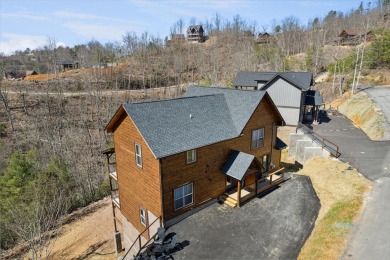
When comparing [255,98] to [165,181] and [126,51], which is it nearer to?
[165,181]

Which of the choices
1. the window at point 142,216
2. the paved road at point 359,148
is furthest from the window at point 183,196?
the paved road at point 359,148

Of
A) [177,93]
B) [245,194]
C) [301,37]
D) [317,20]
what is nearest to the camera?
[245,194]

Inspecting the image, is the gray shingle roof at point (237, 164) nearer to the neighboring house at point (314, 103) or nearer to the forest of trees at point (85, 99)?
the forest of trees at point (85, 99)

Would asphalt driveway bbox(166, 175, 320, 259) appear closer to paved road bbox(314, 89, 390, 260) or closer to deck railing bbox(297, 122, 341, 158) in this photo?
paved road bbox(314, 89, 390, 260)

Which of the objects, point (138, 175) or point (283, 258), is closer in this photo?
point (283, 258)

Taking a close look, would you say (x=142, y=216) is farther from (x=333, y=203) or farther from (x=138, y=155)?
(x=333, y=203)

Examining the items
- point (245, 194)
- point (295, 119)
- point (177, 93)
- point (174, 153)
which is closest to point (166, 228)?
point (174, 153)

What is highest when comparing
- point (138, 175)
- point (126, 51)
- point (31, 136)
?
point (126, 51)

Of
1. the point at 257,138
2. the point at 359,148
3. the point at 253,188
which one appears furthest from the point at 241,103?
the point at 359,148

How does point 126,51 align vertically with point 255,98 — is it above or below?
above
